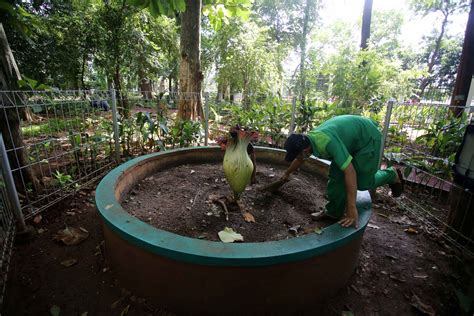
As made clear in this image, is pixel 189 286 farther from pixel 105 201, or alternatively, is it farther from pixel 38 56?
pixel 38 56

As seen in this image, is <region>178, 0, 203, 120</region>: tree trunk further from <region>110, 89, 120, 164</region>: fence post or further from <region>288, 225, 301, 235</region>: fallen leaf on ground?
<region>288, 225, 301, 235</region>: fallen leaf on ground

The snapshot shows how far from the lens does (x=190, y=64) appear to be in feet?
19.9

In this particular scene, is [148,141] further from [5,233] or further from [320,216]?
[320,216]

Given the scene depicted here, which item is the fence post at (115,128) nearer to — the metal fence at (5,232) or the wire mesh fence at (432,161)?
the metal fence at (5,232)

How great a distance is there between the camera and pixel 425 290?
2.20 metres

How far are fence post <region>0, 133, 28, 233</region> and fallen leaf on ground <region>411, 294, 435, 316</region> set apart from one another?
11.7 ft

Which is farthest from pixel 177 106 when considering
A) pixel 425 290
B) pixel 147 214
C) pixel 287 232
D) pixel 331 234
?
pixel 425 290

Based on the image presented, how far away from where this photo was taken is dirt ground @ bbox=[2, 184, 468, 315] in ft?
6.31

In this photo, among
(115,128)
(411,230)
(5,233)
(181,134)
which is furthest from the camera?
(181,134)

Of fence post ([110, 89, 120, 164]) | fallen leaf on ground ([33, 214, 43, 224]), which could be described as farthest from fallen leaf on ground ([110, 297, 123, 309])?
fence post ([110, 89, 120, 164])

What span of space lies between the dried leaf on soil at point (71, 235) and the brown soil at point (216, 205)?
0.56m

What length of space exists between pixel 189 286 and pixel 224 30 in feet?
39.9

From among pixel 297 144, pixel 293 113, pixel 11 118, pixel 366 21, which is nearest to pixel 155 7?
pixel 11 118

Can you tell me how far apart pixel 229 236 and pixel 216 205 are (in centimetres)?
62
